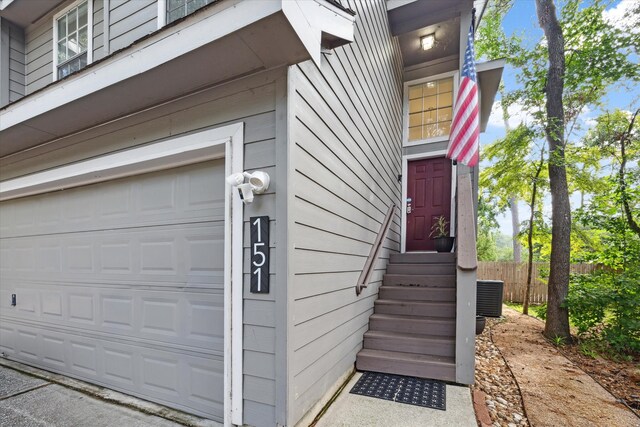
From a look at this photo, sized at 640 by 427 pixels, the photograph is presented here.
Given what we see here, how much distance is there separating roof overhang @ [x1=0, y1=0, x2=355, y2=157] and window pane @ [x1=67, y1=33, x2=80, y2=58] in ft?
4.83

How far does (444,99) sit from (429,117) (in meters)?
0.40

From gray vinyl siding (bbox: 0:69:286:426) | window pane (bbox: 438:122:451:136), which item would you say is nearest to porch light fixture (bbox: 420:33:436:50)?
window pane (bbox: 438:122:451:136)

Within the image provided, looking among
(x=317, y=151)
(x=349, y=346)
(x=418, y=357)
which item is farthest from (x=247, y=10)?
(x=418, y=357)

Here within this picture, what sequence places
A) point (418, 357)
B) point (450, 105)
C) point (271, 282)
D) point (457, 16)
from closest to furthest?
point (271, 282) < point (418, 357) < point (457, 16) < point (450, 105)

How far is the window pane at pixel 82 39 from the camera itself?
369 centimetres

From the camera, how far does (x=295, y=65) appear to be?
2.03m

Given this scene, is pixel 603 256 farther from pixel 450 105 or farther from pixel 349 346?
pixel 349 346

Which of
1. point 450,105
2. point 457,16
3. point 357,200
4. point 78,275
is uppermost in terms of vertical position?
point 457,16

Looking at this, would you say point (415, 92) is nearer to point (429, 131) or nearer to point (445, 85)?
point (445, 85)

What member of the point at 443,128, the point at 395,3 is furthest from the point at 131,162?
the point at 443,128

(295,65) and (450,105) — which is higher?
(450,105)

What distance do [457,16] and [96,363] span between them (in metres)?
6.37

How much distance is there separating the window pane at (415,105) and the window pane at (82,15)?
5292mm

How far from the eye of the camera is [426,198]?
222 inches
